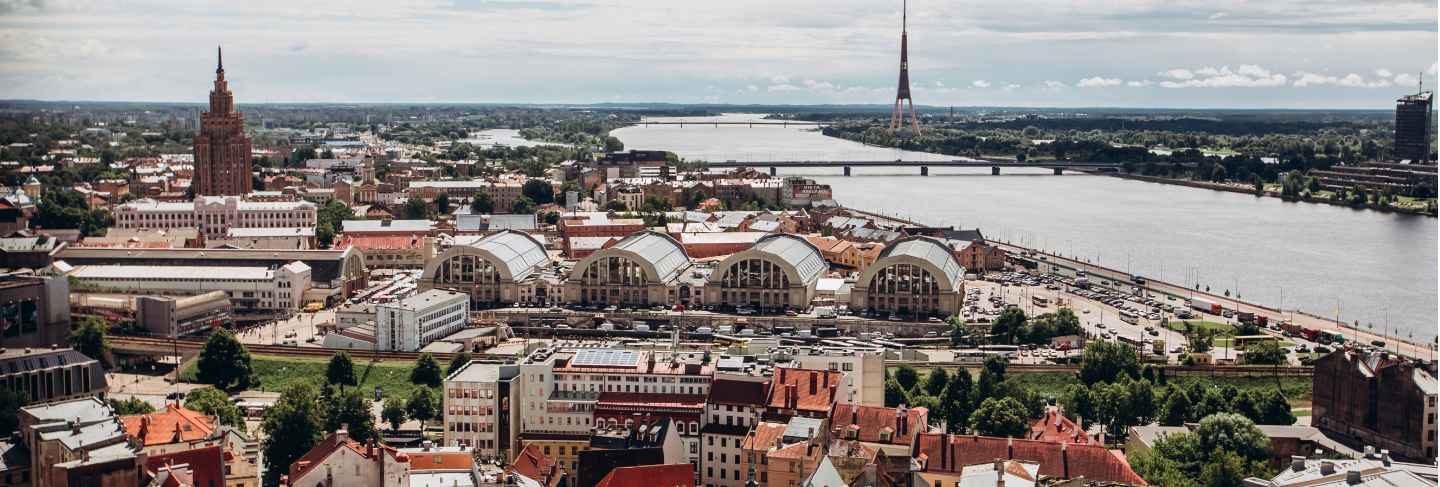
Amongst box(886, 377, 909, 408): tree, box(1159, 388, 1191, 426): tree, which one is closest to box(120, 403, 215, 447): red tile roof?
box(886, 377, 909, 408): tree

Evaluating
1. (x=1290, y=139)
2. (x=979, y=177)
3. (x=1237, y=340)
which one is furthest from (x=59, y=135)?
(x=1290, y=139)

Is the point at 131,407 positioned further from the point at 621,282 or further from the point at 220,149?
the point at 220,149

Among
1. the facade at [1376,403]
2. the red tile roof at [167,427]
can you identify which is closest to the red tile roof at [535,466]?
the red tile roof at [167,427]

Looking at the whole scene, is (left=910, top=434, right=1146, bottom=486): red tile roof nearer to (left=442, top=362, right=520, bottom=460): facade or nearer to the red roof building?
the red roof building

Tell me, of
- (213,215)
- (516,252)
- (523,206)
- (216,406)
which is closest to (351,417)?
(216,406)

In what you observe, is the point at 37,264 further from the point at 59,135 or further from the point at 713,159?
the point at 713,159

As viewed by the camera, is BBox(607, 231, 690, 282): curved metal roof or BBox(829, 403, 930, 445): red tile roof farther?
BBox(607, 231, 690, 282): curved metal roof
